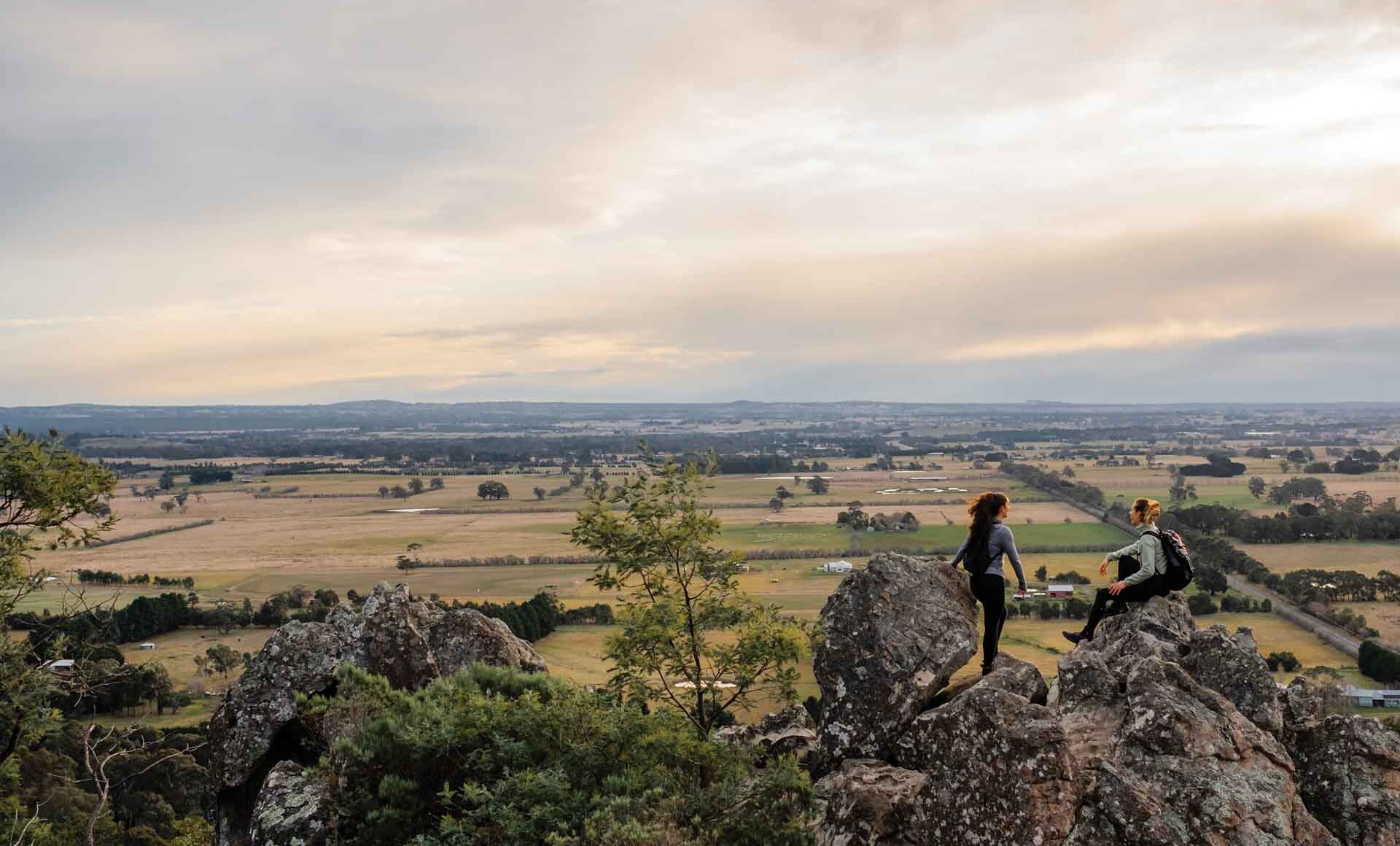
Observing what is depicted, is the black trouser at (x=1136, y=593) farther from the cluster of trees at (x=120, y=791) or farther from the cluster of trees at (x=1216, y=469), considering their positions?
the cluster of trees at (x=1216, y=469)

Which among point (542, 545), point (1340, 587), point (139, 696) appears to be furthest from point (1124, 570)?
point (542, 545)

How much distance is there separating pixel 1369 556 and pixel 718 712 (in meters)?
101

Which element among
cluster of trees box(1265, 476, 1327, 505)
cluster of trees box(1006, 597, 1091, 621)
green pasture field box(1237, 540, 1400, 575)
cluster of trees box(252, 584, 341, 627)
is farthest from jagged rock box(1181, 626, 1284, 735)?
cluster of trees box(1265, 476, 1327, 505)

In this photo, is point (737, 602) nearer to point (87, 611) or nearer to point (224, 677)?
point (87, 611)

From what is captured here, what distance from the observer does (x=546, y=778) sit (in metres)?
12.6

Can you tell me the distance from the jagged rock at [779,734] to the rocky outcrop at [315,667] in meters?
4.78

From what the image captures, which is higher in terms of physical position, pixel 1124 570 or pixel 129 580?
pixel 1124 570

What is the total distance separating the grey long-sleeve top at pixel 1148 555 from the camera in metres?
15.4

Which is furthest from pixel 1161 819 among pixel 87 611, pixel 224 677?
pixel 224 677

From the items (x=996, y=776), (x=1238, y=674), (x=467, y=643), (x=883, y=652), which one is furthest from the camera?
(x=467, y=643)

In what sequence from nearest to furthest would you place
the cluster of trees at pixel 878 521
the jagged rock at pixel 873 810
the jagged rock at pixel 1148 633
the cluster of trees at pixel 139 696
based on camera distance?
the jagged rock at pixel 873 810 < the jagged rock at pixel 1148 633 < the cluster of trees at pixel 139 696 < the cluster of trees at pixel 878 521

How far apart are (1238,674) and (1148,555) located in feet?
8.18

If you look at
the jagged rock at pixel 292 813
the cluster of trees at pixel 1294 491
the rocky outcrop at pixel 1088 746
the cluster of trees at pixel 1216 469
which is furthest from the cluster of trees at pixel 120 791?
the cluster of trees at pixel 1216 469

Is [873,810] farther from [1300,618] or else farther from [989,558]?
[1300,618]
